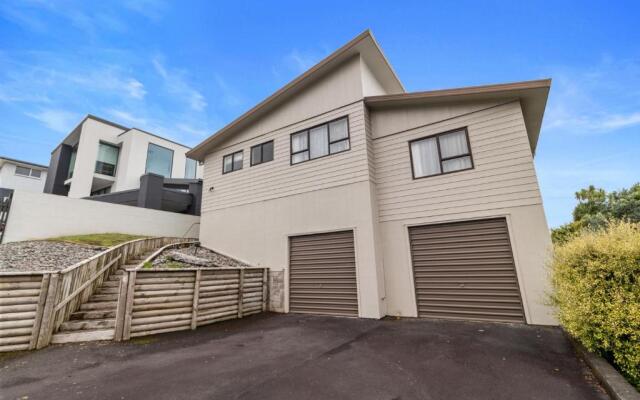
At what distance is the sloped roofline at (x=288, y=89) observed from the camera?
30.8ft

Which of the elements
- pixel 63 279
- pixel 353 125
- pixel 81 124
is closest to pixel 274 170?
pixel 353 125

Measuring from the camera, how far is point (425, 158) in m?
8.46

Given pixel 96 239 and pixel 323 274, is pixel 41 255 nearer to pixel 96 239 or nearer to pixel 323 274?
pixel 96 239

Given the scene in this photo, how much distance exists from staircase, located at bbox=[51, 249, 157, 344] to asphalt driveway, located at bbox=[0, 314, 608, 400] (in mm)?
361

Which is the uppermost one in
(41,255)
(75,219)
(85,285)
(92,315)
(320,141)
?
(320,141)

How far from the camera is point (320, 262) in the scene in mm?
8938

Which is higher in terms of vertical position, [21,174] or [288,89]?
[21,174]

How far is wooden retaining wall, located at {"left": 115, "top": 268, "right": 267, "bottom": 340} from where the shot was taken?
19.2 ft

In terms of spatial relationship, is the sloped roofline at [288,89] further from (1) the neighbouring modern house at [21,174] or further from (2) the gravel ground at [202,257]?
(1) the neighbouring modern house at [21,174]

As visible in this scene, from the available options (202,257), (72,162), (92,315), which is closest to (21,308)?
(92,315)

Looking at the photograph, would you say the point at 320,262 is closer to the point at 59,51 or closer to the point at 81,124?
the point at 59,51

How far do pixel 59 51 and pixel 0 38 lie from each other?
217 cm

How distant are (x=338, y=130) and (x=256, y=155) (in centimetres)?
410

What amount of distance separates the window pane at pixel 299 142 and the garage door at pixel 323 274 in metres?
3.61
